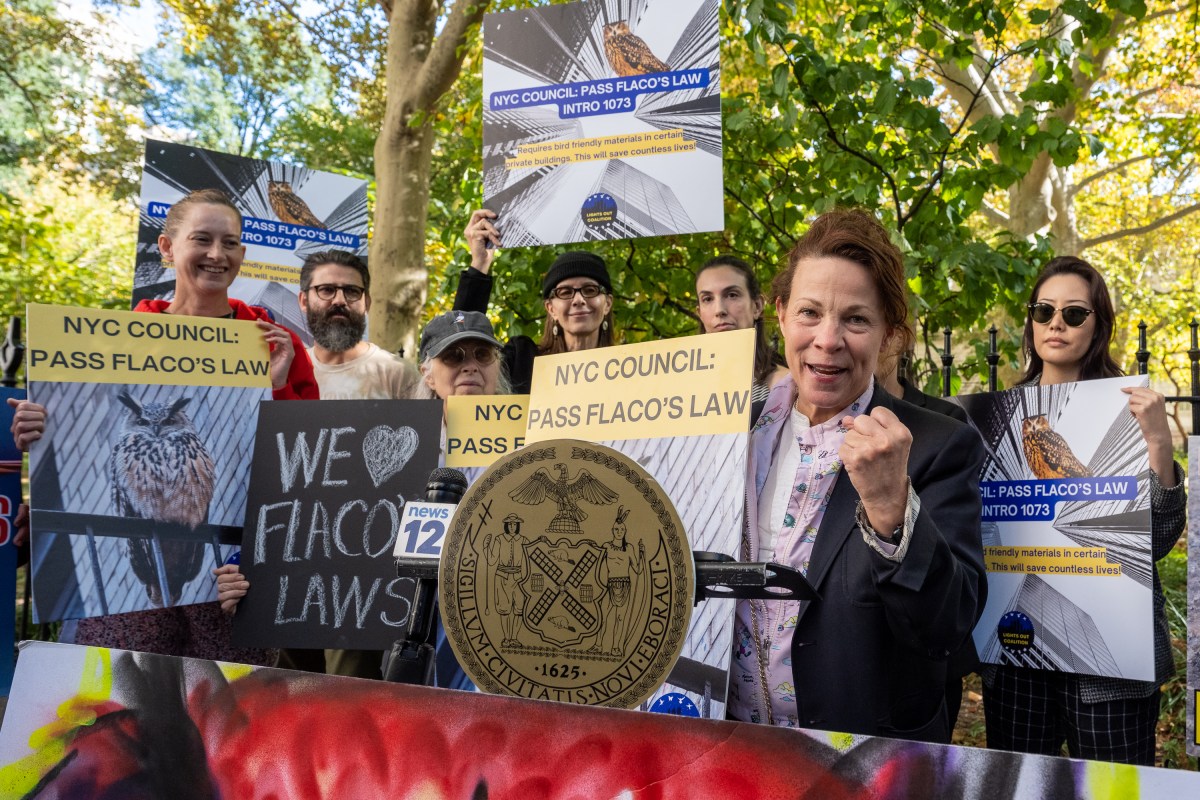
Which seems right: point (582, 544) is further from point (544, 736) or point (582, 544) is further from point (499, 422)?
point (499, 422)

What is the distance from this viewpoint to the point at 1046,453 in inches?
105

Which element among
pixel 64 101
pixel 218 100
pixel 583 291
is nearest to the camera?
pixel 583 291

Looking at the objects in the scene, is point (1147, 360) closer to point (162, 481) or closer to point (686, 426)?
point (686, 426)

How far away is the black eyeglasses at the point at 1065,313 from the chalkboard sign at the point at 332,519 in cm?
177

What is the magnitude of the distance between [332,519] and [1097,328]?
2.20 m

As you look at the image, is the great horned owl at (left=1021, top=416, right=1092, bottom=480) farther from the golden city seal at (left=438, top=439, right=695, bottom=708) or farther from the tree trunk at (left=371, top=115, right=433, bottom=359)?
the tree trunk at (left=371, top=115, right=433, bottom=359)

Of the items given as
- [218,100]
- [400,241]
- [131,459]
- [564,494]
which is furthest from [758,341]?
[218,100]

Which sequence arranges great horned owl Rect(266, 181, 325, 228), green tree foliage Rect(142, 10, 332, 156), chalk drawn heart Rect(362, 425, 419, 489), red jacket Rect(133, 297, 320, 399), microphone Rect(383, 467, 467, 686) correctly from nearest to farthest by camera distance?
microphone Rect(383, 467, 467, 686) < chalk drawn heart Rect(362, 425, 419, 489) < red jacket Rect(133, 297, 320, 399) < great horned owl Rect(266, 181, 325, 228) < green tree foliage Rect(142, 10, 332, 156)

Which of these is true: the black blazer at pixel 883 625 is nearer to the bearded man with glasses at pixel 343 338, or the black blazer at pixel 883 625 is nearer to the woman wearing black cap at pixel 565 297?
the woman wearing black cap at pixel 565 297

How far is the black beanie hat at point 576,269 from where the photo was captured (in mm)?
3639

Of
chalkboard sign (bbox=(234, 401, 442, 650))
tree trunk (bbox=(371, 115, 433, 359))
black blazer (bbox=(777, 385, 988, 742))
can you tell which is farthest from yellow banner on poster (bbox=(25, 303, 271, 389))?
tree trunk (bbox=(371, 115, 433, 359))

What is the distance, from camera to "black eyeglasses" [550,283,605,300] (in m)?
3.59

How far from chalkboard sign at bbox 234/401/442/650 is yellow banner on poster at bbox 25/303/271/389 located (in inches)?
8.4

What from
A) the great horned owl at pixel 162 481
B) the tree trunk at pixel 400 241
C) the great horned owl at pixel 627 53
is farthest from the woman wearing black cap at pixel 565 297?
the tree trunk at pixel 400 241
